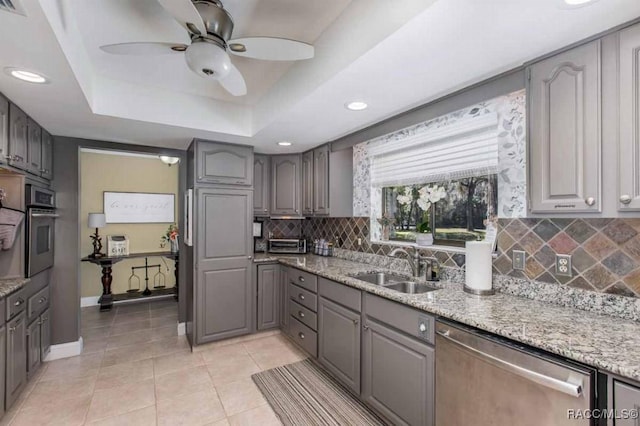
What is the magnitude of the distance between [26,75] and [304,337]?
2.84 meters

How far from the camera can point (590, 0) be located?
1143 millimetres

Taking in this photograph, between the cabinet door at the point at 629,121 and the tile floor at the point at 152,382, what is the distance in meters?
2.33

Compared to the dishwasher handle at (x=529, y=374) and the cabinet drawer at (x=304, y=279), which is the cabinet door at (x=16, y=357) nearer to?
the cabinet drawer at (x=304, y=279)

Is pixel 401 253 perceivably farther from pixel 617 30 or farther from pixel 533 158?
pixel 617 30

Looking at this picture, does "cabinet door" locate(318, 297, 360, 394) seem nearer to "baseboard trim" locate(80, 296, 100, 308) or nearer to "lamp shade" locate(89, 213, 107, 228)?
"lamp shade" locate(89, 213, 107, 228)

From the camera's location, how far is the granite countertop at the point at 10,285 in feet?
6.50

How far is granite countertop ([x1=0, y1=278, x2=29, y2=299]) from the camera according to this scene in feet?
6.50

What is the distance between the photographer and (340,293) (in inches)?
96.8

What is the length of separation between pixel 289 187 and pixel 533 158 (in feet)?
9.27

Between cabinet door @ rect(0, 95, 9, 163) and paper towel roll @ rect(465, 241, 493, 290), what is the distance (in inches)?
122

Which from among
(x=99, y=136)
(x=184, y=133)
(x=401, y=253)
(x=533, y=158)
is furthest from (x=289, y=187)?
(x=533, y=158)

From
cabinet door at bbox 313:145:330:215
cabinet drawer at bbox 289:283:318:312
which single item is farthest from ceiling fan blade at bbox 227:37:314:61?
cabinet drawer at bbox 289:283:318:312

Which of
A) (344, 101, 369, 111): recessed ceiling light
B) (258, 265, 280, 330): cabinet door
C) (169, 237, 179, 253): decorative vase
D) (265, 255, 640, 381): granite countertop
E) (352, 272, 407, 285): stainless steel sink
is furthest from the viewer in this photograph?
(169, 237, 179, 253): decorative vase

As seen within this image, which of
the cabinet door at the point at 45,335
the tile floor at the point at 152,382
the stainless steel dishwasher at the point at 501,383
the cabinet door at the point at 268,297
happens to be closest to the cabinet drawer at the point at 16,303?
the cabinet door at the point at 45,335
